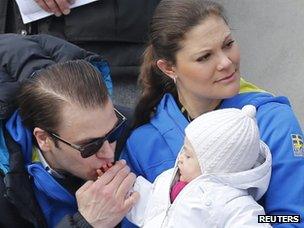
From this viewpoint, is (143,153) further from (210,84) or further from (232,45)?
(232,45)

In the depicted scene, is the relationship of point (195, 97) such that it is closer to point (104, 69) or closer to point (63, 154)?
point (104, 69)

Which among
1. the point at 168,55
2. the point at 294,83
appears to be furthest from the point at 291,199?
the point at 294,83

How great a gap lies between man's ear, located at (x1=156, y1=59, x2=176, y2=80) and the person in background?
0.97 feet

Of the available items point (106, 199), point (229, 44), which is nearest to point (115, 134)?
point (106, 199)

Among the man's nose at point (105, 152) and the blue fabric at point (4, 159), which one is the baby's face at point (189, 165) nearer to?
the man's nose at point (105, 152)

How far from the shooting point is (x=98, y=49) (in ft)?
9.34

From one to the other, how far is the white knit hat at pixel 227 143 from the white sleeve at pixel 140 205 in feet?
1.08

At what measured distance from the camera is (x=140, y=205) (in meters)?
2.21

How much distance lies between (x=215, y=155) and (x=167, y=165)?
40 centimetres

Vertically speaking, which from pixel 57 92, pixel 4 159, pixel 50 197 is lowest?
pixel 50 197

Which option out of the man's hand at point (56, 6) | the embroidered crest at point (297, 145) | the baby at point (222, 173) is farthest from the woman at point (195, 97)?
the man's hand at point (56, 6)

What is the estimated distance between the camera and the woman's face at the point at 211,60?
88.3 inches

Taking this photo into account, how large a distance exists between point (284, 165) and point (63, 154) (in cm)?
73

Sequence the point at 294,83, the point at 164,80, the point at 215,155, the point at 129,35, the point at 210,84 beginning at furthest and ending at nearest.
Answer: the point at 294,83 < the point at 129,35 < the point at 164,80 < the point at 210,84 < the point at 215,155
